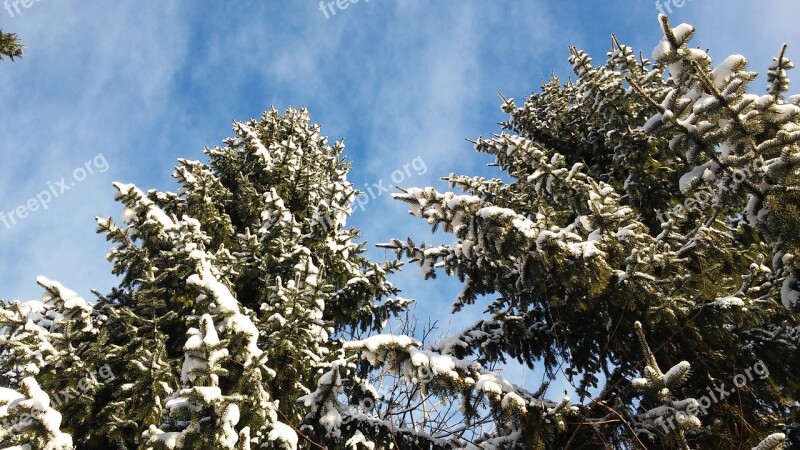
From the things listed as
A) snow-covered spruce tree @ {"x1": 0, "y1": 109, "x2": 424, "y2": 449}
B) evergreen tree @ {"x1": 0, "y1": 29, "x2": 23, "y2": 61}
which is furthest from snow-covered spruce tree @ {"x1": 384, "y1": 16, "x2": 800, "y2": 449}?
evergreen tree @ {"x1": 0, "y1": 29, "x2": 23, "y2": 61}

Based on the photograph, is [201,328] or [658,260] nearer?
[201,328]

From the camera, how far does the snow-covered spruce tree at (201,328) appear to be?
4355 millimetres

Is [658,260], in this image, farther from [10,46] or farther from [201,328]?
[10,46]

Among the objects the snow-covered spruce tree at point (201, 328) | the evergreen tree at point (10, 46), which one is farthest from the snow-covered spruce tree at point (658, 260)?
the evergreen tree at point (10, 46)

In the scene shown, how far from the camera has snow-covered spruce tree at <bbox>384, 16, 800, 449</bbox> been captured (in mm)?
4230

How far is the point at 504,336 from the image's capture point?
718 centimetres

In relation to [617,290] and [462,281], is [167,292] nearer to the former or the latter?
[462,281]

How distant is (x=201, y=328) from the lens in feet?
14.5

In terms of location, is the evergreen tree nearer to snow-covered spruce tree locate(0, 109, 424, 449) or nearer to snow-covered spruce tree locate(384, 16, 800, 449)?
snow-covered spruce tree locate(0, 109, 424, 449)

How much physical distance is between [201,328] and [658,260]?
4593 mm

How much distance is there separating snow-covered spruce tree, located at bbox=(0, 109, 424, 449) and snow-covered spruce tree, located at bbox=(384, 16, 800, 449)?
1.70 m

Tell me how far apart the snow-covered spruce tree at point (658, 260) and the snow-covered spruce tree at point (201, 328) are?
1.70m

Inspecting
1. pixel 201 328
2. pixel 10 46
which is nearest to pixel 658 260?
pixel 201 328

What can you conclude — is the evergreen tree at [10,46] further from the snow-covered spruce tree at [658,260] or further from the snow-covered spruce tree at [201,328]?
the snow-covered spruce tree at [658,260]
